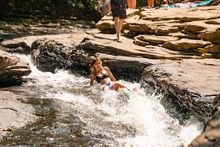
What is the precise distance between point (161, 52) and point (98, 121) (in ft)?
14.6

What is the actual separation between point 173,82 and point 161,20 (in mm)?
5413

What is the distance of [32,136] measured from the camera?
6.79m

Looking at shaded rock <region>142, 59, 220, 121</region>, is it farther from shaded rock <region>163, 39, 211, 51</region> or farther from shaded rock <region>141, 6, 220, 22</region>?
shaded rock <region>141, 6, 220, 22</region>

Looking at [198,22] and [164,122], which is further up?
[198,22]

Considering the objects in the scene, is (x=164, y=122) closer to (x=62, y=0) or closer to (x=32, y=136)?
(x=32, y=136)

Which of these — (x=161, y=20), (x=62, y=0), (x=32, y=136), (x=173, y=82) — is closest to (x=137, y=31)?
(x=161, y=20)

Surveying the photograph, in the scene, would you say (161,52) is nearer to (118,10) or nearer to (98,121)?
(118,10)

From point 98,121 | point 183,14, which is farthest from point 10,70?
point 183,14

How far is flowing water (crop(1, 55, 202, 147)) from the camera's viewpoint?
671 centimetres

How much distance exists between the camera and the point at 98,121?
25.8 feet

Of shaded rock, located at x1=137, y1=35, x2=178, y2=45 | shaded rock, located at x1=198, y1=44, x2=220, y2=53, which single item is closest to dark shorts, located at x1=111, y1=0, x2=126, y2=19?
shaded rock, located at x1=137, y1=35, x2=178, y2=45

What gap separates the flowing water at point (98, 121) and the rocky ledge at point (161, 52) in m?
0.47

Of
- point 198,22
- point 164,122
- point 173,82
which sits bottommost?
point 164,122

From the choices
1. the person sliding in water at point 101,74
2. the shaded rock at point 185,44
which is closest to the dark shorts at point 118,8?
the shaded rock at point 185,44
